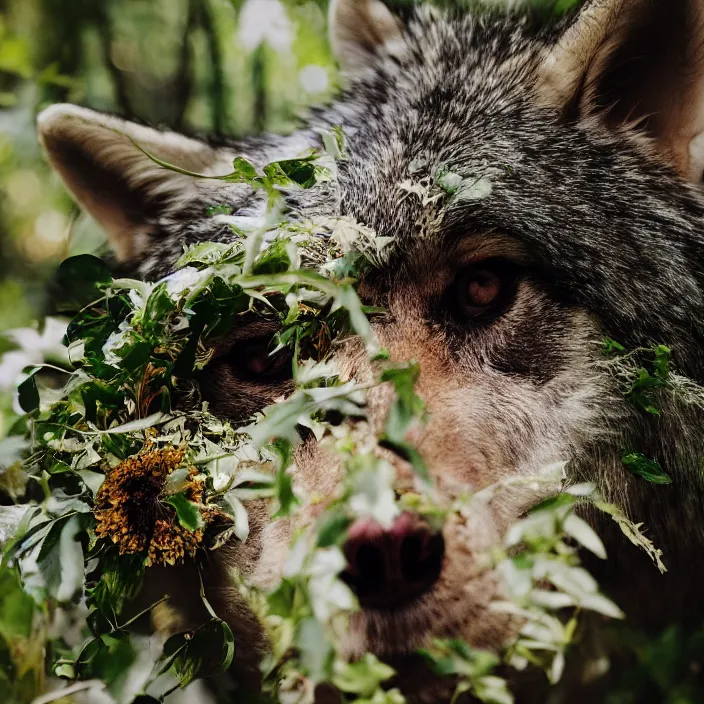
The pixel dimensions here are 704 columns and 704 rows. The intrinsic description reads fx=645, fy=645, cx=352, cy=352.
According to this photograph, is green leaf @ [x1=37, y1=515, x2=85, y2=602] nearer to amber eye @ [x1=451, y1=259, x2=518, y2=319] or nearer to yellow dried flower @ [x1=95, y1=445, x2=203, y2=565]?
yellow dried flower @ [x1=95, y1=445, x2=203, y2=565]

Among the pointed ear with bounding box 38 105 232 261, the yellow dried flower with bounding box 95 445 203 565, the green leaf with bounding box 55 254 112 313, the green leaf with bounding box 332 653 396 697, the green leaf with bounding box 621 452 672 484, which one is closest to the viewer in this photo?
the green leaf with bounding box 332 653 396 697

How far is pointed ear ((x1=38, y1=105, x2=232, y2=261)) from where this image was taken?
2154mm

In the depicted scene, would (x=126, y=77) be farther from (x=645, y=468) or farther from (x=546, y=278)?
(x=645, y=468)

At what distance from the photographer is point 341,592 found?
3.88 feet

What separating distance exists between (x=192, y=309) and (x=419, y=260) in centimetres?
66

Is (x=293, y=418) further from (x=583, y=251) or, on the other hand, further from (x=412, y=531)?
(x=583, y=251)

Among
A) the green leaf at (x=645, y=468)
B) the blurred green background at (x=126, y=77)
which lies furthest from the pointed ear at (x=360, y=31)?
the green leaf at (x=645, y=468)

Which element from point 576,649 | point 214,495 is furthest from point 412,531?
point 576,649

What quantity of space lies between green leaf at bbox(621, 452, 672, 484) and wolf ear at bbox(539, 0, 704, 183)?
870mm

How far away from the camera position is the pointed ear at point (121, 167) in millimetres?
2154

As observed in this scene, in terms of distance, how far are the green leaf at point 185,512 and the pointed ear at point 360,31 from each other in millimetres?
1797

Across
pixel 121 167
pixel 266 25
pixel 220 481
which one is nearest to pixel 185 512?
pixel 220 481

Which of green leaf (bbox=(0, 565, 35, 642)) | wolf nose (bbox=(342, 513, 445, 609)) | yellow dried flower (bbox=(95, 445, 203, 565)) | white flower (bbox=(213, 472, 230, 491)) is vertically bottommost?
green leaf (bbox=(0, 565, 35, 642))

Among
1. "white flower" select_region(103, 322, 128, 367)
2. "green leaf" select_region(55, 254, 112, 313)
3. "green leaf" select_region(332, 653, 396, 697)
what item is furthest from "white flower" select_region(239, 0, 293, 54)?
"green leaf" select_region(332, 653, 396, 697)
